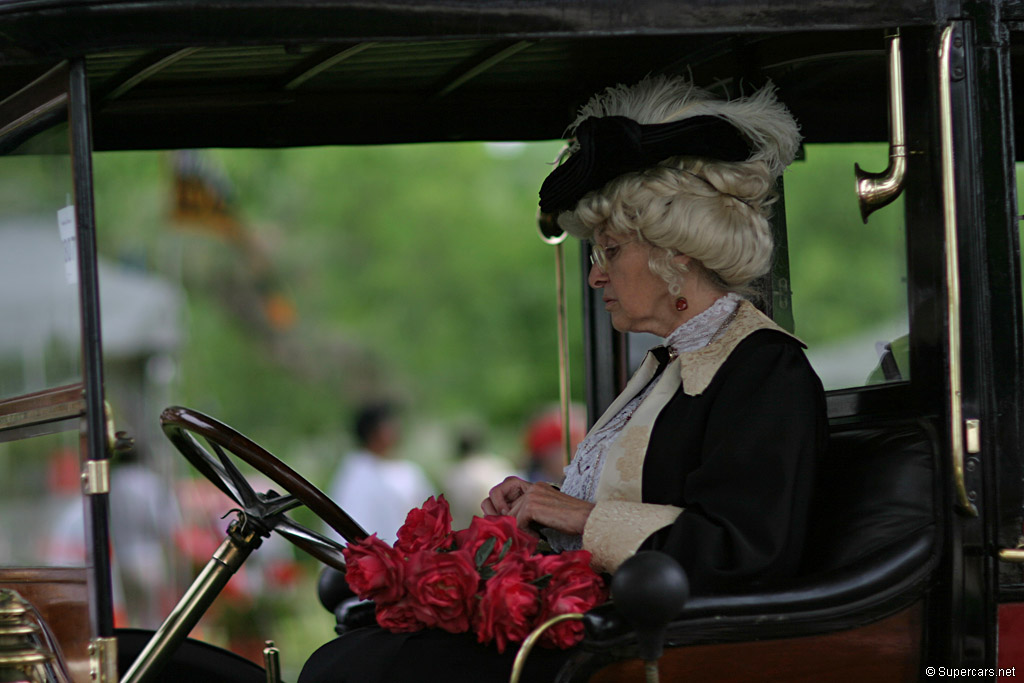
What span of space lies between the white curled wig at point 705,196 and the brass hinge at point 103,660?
4.12ft

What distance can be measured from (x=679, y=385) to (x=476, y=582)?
2.01ft

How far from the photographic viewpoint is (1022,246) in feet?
7.97

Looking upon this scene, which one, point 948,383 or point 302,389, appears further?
point 302,389

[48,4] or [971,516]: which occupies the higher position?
[48,4]

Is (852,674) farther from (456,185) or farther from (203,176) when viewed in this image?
(456,185)

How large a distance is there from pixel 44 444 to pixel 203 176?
7542mm

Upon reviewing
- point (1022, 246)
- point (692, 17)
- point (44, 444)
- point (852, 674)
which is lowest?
point (852, 674)

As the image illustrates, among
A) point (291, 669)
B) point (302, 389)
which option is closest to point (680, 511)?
point (291, 669)

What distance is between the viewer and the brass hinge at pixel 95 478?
1.93 meters

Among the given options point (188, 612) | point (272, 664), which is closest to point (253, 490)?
point (188, 612)

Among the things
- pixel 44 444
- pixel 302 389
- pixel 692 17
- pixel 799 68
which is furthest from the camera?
pixel 302 389

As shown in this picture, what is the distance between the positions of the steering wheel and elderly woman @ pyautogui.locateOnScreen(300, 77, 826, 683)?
1.08 ft

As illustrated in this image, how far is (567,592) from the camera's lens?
209 centimetres

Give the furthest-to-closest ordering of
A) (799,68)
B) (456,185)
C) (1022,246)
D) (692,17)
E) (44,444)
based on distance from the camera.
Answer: (456,185), (799,68), (1022,246), (44,444), (692,17)
